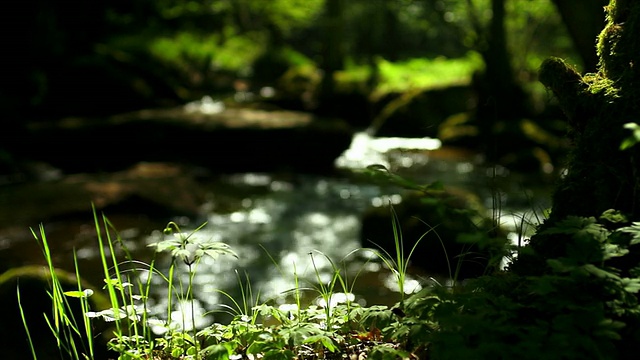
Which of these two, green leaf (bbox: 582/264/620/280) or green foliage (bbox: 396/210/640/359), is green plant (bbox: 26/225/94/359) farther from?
green leaf (bbox: 582/264/620/280)

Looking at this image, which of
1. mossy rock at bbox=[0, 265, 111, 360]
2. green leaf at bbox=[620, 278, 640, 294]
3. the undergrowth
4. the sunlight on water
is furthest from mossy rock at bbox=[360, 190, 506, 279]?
the sunlight on water

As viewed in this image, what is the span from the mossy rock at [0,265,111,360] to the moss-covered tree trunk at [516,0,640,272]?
8.05 ft

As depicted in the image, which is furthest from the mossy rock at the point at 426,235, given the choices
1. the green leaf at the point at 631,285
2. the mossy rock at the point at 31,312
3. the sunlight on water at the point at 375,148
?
the sunlight on water at the point at 375,148

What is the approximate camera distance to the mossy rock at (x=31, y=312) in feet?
10.4

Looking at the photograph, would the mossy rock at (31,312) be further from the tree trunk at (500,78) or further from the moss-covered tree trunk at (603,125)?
the tree trunk at (500,78)

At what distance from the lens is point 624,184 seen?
2303mm

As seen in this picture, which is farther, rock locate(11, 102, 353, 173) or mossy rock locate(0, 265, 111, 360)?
rock locate(11, 102, 353, 173)

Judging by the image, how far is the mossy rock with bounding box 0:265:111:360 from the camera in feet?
10.4

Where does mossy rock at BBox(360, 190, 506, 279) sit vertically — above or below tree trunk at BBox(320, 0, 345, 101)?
below

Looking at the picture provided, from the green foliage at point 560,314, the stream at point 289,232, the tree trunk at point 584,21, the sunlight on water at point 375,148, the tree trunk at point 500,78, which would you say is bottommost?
the stream at point 289,232

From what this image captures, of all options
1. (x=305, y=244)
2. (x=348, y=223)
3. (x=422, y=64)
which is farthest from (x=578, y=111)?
(x=422, y=64)

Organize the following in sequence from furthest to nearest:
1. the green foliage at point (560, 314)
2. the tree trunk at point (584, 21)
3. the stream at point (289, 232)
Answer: the stream at point (289, 232) → the tree trunk at point (584, 21) → the green foliage at point (560, 314)

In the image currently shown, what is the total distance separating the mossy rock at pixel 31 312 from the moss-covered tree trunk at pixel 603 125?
2.45 metres

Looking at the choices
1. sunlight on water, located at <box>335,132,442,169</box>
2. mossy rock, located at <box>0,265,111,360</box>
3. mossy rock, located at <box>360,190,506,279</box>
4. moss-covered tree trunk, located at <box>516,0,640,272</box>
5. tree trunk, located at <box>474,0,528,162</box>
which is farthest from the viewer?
tree trunk, located at <box>474,0,528,162</box>
